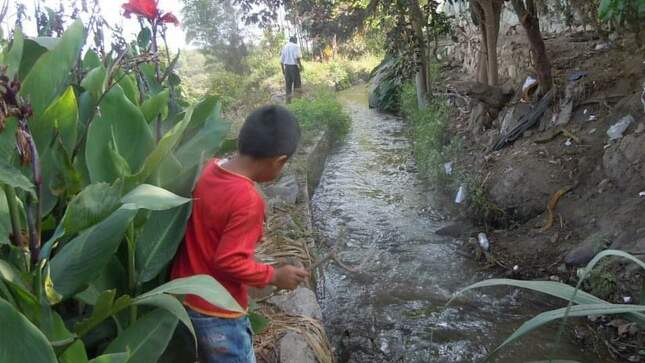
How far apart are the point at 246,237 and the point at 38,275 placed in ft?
1.89

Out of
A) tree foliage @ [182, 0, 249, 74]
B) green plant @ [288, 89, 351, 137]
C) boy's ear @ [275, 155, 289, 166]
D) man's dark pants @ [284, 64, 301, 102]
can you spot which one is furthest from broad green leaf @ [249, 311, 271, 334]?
tree foliage @ [182, 0, 249, 74]

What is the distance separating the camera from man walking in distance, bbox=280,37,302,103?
10.6m

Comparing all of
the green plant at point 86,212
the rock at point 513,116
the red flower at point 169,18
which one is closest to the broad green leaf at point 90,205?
the green plant at point 86,212

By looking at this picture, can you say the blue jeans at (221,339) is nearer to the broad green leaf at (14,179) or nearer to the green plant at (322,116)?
the broad green leaf at (14,179)

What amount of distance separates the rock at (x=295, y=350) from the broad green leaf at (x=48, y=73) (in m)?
1.26

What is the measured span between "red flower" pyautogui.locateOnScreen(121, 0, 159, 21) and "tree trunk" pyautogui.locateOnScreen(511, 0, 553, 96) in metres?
4.00

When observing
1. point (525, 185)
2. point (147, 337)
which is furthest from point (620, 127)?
point (147, 337)

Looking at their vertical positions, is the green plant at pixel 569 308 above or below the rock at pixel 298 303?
above

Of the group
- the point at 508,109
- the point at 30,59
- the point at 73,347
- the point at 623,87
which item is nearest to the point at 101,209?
the point at 73,347

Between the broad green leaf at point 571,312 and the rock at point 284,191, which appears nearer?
the broad green leaf at point 571,312

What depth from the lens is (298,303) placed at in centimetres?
271

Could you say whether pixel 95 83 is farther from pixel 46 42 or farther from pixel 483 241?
pixel 483 241

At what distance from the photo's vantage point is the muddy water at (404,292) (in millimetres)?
3242

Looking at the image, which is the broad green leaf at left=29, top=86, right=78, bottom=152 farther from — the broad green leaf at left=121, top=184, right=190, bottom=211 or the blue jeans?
the blue jeans
